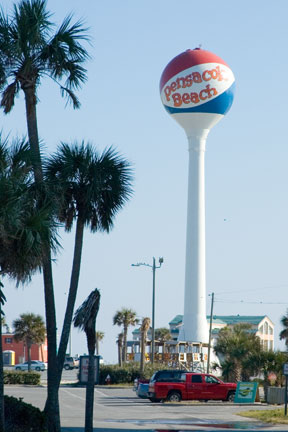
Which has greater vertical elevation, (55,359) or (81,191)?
(81,191)

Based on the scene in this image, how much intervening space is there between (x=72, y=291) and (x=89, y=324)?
4201 millimetres

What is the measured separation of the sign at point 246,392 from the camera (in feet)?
153

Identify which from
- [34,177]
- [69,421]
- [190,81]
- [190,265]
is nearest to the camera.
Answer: [34,177]

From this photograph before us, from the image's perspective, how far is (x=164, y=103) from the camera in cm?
7562

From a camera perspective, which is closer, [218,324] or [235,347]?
[235,347]

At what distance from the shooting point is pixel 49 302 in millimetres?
26469

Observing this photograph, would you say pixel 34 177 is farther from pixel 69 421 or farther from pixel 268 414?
pixel 268 414

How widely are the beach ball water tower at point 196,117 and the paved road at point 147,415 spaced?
2669 cm

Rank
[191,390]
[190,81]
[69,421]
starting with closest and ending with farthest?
[69,421] < [191,390] < [190,81]

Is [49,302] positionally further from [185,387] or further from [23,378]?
[23,378]

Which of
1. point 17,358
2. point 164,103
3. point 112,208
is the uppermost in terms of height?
point 164,103

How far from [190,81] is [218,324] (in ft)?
186

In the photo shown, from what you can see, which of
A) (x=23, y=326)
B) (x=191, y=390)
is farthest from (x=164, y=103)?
(x=191, y=390)

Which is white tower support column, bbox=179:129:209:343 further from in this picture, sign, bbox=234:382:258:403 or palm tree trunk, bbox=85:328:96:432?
palm tree trunk, bbox=85:328:96:432
